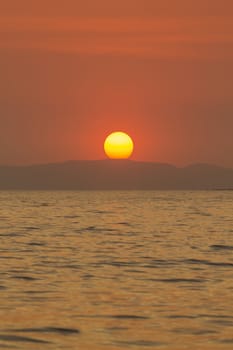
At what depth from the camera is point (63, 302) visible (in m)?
26.5

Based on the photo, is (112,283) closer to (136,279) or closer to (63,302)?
(136,279)

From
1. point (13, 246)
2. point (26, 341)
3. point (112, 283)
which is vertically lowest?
point (26, 341)

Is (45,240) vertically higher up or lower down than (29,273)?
higher up

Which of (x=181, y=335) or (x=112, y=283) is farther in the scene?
(x=112, y=283)

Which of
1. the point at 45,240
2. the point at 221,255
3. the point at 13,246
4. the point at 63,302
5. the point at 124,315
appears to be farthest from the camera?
the point at 45,240

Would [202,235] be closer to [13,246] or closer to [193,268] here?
[13,246]

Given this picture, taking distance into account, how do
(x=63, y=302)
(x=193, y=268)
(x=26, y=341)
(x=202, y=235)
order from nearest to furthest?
(x=26, y=341) → (x=63, y=302) → (x=193, y=268) → (x=202, y=235)

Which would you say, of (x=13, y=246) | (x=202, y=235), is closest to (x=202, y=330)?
(x=13, y=246)

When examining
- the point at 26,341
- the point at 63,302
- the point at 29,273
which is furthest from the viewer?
the point at 29,273

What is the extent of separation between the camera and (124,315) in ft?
80.3

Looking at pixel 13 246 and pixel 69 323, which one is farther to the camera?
pixel 13 246

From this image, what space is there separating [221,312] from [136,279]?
755 centimetres

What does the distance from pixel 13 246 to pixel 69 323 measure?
24.0 meters

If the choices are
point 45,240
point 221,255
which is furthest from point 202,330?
point 45,240
